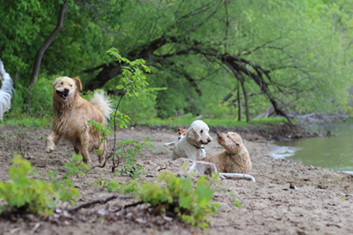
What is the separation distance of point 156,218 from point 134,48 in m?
18.2

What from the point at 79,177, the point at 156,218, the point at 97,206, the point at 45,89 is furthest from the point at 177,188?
the point at 45,89

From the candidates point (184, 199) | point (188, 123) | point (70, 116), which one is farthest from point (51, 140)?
point (188, 123)

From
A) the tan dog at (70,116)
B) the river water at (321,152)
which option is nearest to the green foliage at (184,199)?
the tan dog at (70,116)

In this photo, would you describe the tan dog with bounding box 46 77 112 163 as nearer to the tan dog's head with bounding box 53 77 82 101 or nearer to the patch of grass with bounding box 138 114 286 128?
the tan dog's head with bounding box 53 77 82 101

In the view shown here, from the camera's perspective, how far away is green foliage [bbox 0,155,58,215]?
319 centimetres

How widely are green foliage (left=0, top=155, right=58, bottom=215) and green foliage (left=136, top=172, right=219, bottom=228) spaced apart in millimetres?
806

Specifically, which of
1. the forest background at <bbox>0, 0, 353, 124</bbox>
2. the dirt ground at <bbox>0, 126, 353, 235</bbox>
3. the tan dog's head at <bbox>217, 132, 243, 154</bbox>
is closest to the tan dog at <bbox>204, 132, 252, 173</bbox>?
the tan dog's head at <bbox>217, 132, 243, 154</bbox>

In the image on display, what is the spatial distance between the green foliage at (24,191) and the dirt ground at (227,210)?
93mm

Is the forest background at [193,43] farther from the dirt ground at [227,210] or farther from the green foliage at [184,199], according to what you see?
the green foliage at [184,199]

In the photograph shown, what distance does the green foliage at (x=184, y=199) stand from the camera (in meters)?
3.54

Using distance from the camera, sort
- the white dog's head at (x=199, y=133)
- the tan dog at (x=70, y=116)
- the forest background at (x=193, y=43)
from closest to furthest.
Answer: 1. the tan dog at (x=70, y=116)
2. the white dog's head at (x=199, y=133)
3. the forest background at (x=193, y=43)

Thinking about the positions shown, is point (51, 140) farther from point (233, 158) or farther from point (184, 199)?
point (184, 199)

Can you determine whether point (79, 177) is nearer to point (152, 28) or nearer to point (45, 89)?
point (45, 89)

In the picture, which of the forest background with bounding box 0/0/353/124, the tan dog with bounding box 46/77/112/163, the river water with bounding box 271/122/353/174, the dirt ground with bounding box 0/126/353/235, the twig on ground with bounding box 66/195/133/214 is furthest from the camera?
the forest background with bounding box 0/0/353/124
